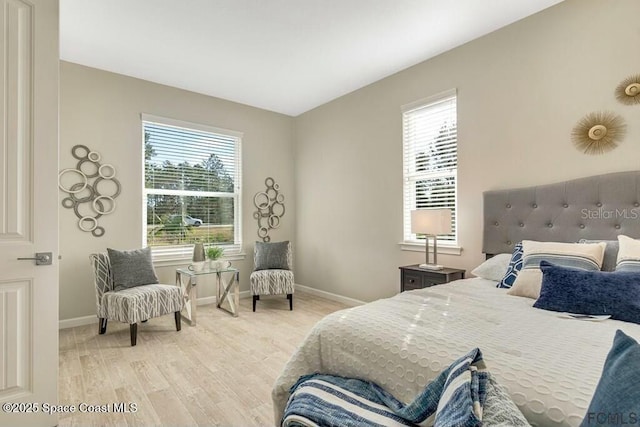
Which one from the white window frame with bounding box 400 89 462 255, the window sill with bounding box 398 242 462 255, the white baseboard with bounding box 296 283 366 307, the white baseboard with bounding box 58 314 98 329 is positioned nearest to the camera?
the window sill with bounding box 398 242 462 255

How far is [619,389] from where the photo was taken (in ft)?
2.28

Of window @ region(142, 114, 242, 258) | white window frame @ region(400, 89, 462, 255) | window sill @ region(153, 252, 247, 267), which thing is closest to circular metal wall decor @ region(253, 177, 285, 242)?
window @ region(142, 114, 242, 258)

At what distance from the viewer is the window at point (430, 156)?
328 centimetres

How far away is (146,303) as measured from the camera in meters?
3.03

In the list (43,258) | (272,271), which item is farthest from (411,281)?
(43,258)

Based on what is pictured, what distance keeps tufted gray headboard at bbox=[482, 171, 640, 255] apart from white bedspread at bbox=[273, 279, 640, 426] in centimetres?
90

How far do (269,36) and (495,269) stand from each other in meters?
2.71

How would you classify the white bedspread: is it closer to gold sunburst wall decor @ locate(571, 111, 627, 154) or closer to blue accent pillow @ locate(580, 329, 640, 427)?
blue accent pillow @ locate(580, 329, 640, 427)

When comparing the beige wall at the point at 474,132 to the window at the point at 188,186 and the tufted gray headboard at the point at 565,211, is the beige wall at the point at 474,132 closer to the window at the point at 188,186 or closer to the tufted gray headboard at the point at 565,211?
the tufted gray headboard at the point at 565,211

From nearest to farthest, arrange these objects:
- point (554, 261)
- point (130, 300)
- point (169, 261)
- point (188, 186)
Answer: point (554, 261) < point (130, 300) < point (169, 261) < point (188, 186)

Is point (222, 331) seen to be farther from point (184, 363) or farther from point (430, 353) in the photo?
point (430, 353)

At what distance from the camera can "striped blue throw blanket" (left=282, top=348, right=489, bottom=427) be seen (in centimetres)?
86

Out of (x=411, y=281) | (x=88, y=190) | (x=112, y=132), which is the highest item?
(x=112, y=132)

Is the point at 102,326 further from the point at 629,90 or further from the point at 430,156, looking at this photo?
the point at 629,90
